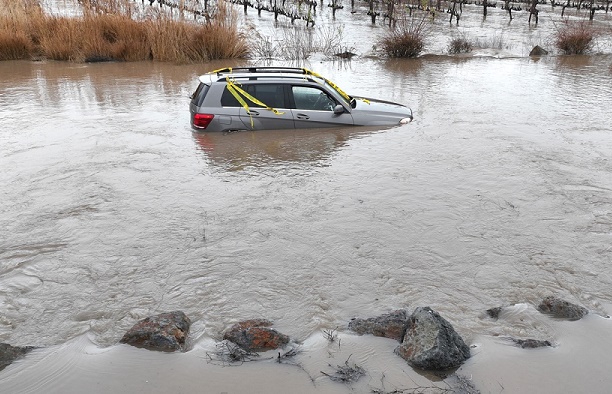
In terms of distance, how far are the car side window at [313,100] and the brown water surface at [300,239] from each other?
0.51 meters

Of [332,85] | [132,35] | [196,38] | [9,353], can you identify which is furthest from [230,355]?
[132,35]

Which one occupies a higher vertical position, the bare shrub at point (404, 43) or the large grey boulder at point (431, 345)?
the bare shrub at point (404, 43)

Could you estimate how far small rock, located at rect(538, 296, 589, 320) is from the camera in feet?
17.4

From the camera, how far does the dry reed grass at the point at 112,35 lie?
19547 millimetres

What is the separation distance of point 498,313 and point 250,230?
11.1ft

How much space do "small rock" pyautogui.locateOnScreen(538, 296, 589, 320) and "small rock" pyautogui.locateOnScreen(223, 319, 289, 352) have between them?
8.67 feet

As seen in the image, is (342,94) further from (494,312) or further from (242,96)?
(494,312)

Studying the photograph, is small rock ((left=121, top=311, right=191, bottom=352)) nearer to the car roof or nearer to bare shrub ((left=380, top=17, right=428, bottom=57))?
the car roof

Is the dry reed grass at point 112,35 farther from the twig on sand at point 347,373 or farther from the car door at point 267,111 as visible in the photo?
the twig on sand at point 347,373

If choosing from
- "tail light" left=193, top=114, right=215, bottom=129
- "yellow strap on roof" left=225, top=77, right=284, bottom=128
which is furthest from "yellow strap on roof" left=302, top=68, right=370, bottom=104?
"tail light" left=193, top=114, right=215, bottom=129

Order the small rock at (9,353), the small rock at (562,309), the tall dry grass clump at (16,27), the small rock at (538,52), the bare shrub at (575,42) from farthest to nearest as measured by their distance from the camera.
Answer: the bare shrub at (575,42) → the small rock at (538,52) → the tall dry grass clump at (16,27) → the small rock at (562,309) → the small rock at (9,353)

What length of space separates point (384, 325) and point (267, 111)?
6.27 meters

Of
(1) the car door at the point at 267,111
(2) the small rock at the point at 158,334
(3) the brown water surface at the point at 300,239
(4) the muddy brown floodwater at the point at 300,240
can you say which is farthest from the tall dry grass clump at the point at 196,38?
(2) the small rock at the point at 158,334

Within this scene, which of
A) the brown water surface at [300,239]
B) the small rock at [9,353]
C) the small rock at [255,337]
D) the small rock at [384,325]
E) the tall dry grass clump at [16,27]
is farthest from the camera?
the tall dry grass clump at [16,27]
